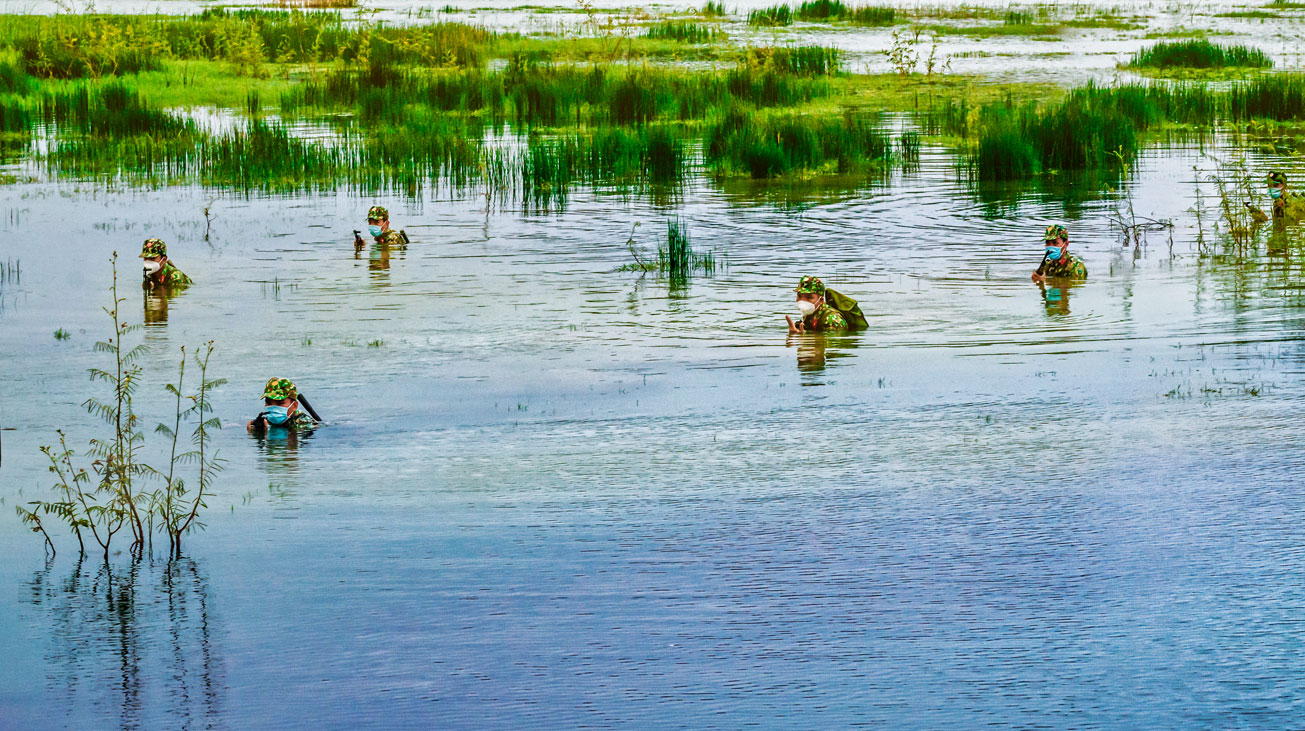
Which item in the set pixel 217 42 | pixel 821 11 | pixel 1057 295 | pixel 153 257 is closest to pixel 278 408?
pixel 153 257

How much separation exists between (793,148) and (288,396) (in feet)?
46.1

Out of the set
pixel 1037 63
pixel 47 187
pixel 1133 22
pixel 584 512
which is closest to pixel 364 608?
pixel 584 512

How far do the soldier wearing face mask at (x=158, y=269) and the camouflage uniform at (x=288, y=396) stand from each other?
5229 mm

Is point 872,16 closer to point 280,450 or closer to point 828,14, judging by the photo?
point 828,14

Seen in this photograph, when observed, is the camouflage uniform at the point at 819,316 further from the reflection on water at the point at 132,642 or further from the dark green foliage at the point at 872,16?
the dark green foliage at the point at 872,16

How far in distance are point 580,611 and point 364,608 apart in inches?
34.3

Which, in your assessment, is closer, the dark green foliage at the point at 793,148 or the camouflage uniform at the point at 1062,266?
the camouflage uniform at the point at 1062,266

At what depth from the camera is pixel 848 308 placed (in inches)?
470

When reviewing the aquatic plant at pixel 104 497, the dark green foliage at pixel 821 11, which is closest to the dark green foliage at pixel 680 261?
the aquatic plant at pixel 104 497

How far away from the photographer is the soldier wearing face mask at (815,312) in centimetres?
1161

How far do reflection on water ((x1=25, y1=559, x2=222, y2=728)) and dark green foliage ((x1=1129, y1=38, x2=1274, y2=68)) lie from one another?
104 ft

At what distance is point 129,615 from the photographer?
6223mm

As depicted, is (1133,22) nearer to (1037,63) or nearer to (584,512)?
(1037,63)

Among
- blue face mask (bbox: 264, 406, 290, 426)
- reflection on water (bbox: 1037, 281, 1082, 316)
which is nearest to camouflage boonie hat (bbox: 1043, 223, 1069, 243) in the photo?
reflection on water (bbox: 1037, 281, 1082, 316)
